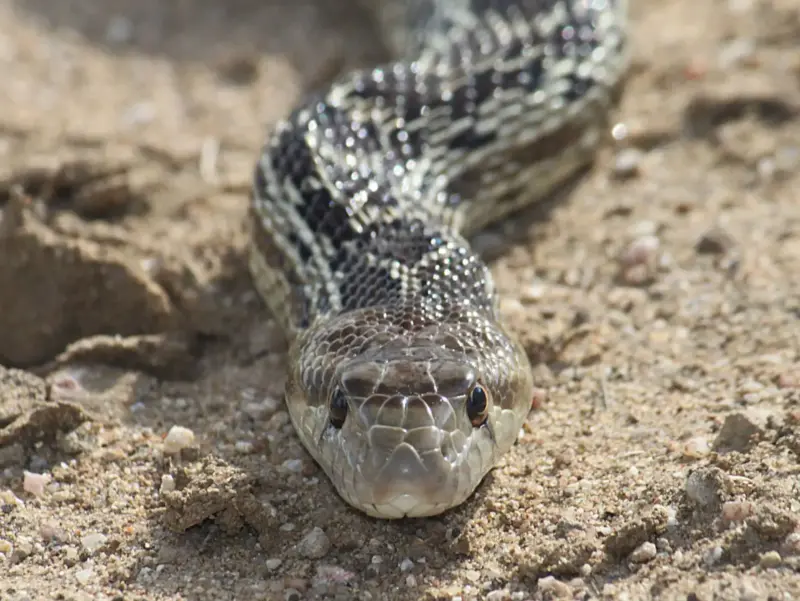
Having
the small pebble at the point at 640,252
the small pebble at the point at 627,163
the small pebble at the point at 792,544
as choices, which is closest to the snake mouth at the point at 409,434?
the small pebble at the point at 792,544

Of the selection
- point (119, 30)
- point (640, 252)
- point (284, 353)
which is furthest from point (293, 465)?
point (119, 30)

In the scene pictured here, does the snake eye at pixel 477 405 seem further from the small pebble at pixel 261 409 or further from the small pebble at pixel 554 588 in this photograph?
the small pebble at pixel 261 409

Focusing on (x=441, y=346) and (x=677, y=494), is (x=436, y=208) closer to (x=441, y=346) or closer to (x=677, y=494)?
(x=441, y=346)

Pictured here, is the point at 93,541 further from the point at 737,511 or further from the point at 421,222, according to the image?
the point at 737,511

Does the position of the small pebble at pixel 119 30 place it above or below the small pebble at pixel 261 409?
above

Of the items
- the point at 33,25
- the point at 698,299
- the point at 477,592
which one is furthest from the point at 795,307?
the point at 33,25

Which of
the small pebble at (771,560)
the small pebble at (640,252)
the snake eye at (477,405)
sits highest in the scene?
the snake eye at (477,405)

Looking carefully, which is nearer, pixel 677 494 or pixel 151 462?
pixel 677 494

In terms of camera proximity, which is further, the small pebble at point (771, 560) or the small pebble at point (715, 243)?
the small pebble at point (715, 243)
